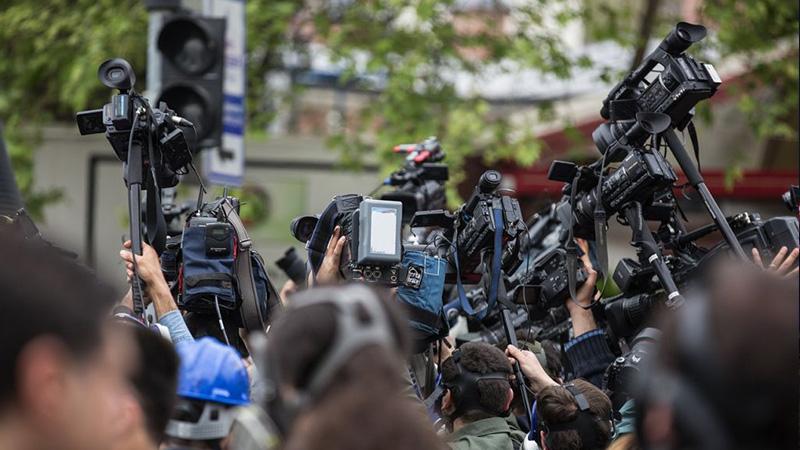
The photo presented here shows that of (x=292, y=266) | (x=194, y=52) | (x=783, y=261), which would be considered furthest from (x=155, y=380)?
(x=194, y=52)

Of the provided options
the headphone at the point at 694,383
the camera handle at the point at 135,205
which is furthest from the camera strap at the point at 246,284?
the headphone at the point at 694,383

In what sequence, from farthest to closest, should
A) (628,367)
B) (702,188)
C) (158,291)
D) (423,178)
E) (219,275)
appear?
(423,178)
(702,188)
(219,275)
(628,367)
(158,291)

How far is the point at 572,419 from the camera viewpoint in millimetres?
4898

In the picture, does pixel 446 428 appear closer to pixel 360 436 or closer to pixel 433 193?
pixel 433 193

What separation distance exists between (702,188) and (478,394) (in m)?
1.22

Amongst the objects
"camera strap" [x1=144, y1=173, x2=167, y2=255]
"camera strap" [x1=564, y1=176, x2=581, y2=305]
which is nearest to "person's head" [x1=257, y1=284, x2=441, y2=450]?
"camera strap" [x1=144, y1=173, x2=167, y2=255]

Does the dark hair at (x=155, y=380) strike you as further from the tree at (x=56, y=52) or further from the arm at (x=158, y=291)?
the tree at (x=56, y=52)

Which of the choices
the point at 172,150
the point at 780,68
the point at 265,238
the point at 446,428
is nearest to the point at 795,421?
the point at 446,428

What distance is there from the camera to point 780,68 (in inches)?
482

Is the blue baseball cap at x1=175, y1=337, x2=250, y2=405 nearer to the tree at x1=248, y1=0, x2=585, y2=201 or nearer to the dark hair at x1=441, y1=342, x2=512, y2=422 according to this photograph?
the dark hair at x1=441, y1=342, x2=512, y2=422

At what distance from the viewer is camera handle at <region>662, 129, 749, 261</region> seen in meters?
4.77

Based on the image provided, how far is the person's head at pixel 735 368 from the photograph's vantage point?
6.89 ft

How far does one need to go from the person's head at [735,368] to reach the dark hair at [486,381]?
2859 millimetres

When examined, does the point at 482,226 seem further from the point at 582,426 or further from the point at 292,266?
the point at 292,266
